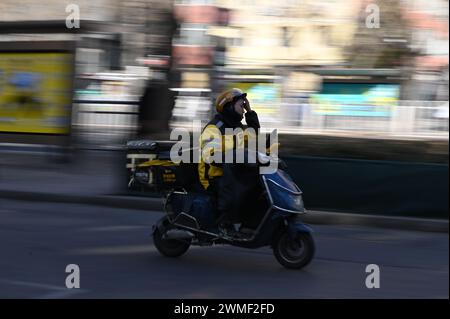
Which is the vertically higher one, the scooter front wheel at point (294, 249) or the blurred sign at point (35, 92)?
the blurred sign at point (35, 92)

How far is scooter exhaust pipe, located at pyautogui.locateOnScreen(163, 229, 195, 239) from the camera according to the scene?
722cm

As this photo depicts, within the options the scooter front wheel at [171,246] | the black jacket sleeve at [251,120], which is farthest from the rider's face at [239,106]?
the scooter front wheel at [171,246]

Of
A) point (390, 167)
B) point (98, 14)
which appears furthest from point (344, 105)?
point (390, 167)

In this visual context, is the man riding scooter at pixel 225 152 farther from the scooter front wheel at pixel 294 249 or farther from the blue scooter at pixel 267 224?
the scooter front wheel at pixel 294 249

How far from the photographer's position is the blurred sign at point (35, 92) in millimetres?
14719

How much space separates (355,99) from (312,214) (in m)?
24.6

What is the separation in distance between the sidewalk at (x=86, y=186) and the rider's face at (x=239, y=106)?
3.22 m

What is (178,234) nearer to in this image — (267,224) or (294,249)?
(267,224)

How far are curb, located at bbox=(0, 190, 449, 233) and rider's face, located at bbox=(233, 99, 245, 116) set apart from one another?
3199 mm

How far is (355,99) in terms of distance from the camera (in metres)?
33.9

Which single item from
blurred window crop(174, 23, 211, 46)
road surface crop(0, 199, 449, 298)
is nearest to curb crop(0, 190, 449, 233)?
road surface crop(0, 199, 449, 298)

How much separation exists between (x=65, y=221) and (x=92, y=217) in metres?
0.48

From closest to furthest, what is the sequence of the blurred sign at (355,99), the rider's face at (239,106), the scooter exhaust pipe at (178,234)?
1. the rider's face at (239,106)
2. the scooter exhaust pipe at (178,234)
3. the blurred sign at (355,99)

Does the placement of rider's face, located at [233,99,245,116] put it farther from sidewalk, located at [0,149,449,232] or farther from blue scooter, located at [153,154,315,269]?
sidewalk, located at [0,149,449,232]
